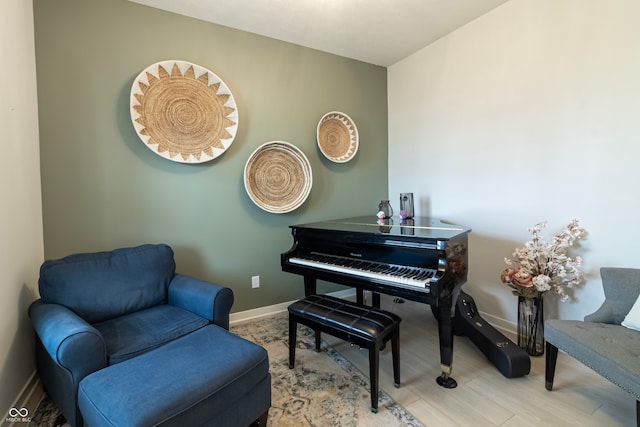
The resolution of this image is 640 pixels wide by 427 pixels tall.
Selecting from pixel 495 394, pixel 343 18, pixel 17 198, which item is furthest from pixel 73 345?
pixel 343 18

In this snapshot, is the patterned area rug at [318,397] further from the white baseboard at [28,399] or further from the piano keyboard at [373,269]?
the piano keyboard at [373,269]

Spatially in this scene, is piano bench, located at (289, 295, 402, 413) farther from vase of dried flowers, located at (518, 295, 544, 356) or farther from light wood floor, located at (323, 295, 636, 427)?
vase of dried flowers, located at (518, 295, 544, 356)

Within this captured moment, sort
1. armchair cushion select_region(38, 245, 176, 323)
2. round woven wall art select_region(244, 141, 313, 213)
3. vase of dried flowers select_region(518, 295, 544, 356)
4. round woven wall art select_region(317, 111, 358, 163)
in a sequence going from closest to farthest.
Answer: armchair cushion select_region(38, 245, 176, 323) < vase of dried flowers select_region(518, 295, 544, 356) < round woven wall art select_region(244, 141, 313, 213) < round woven wall art select_region(317, 111, 358, 163)

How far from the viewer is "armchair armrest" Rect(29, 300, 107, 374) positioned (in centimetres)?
126

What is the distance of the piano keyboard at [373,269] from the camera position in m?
1.76

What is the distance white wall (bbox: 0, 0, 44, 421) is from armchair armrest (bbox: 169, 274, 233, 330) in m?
0.79

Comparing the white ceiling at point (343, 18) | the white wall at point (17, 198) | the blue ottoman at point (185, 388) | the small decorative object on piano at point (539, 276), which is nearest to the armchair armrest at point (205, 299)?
the blue ottoman at point (185, 388)

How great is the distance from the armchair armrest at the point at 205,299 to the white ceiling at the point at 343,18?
2135mm

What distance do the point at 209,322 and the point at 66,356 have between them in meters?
0.70

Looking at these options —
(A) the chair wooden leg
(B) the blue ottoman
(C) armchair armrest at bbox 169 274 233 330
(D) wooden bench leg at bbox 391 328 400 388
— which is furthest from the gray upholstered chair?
(C) armchair armrest at bbox 169 274 233 330

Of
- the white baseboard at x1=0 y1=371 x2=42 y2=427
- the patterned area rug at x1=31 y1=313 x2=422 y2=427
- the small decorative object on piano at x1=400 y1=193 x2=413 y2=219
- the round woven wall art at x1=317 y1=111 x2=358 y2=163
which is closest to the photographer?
the white baseboard at x1=0 y1=371 x2=42 y2=427

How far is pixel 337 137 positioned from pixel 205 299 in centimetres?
218

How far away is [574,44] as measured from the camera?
2072mm

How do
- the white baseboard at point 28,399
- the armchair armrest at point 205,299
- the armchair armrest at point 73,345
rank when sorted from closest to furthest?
1. the armchair armrest at point 73,345
2. the white baseboard at point 28,399
3. the armchair armrest at point 205,299
